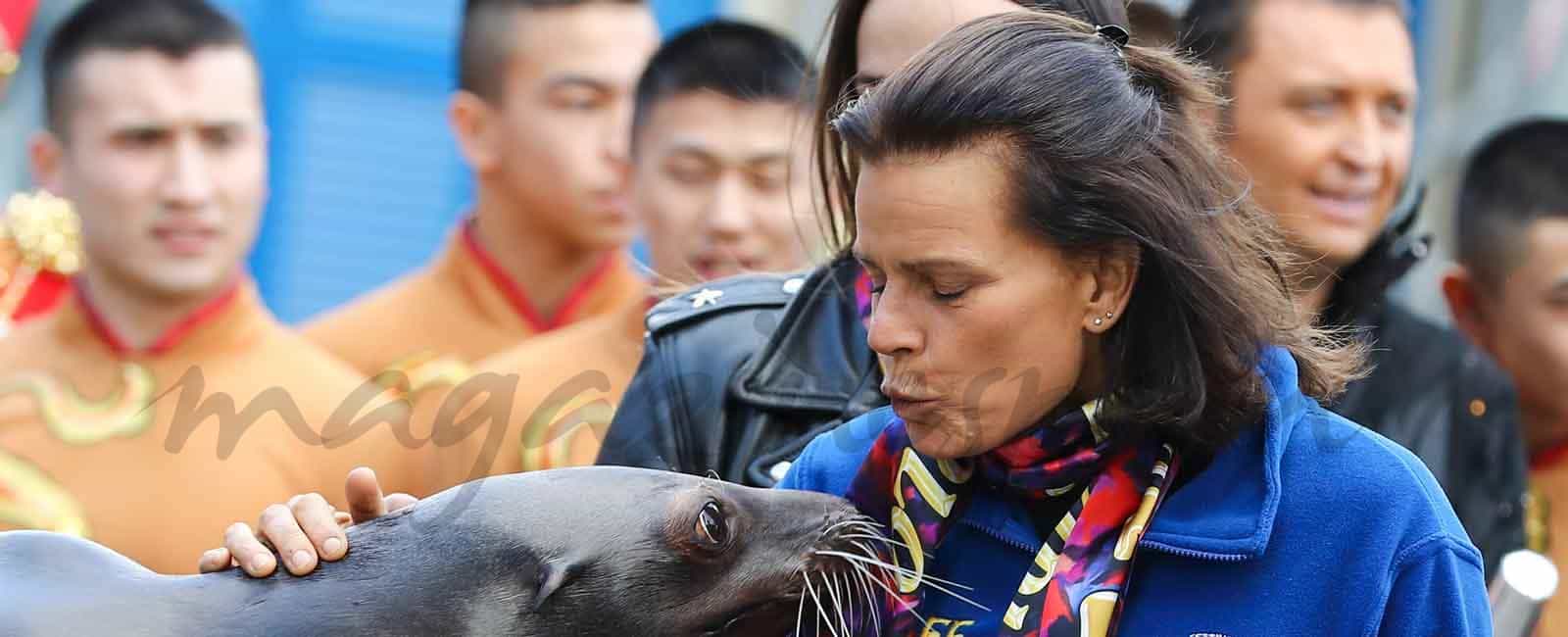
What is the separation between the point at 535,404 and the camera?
475cm

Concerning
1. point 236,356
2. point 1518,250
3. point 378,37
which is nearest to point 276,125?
point 378,37

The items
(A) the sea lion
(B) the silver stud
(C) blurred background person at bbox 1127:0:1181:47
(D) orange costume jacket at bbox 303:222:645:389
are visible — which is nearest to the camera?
(A) the sea lion

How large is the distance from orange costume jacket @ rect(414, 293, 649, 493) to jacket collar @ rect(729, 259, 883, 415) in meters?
0.83

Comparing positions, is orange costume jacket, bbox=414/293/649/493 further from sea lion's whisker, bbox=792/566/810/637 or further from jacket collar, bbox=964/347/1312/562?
jacket collar, bbox=964/347/1312/562

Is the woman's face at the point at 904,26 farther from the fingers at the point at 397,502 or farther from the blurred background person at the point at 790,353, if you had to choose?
the fingers at the point at 397,502

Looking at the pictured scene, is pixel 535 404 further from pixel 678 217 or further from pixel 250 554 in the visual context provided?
pixel 250 554

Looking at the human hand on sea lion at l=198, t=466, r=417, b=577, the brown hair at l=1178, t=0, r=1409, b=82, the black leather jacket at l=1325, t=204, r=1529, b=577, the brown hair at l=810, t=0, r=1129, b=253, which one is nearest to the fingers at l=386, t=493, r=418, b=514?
the human hand on sea lion at l=198, t=466, r=417, b=577

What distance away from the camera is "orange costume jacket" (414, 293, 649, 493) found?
174 inches

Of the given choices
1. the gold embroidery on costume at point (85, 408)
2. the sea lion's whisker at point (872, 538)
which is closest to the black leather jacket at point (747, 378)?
the sea lion's whisker at point (872, 538)

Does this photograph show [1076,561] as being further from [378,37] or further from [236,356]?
[378,37]

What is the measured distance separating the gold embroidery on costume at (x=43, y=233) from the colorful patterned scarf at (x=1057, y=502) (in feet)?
10.0

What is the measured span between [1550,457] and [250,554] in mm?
3602

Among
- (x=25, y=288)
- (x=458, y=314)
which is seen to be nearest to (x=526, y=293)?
(x=458, y=314)

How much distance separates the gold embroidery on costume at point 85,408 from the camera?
195 inches
